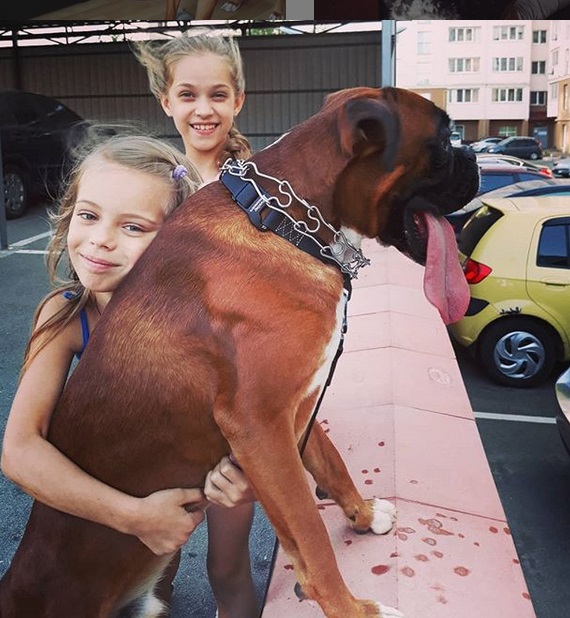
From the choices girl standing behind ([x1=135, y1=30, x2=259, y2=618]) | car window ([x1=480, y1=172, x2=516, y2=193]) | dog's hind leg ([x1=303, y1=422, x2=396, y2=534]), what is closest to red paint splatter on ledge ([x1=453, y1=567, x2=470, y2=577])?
dog's hind leg ([x1=303, y1=422, x2=396, y2=534])

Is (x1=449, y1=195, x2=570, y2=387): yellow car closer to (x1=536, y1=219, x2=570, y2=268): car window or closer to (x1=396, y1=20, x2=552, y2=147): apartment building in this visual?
(x1=536, y1=219, x2=570, y2=268): car window

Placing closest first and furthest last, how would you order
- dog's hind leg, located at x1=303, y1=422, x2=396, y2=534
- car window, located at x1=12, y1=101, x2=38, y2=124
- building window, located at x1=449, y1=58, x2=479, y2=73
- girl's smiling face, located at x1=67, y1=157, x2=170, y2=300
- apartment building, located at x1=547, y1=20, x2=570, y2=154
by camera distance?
girl's smiling face, located at x1=67, y1=157, x2=170, y2=300 → dog's hind leg, located at x1=303, y1=422, x2=396, y2=534 → car window, located at x1=12, y1=101, x2=38, y2=124 → apartment building, located at x1=547, y1=20, x2=570, y2=154 → building window, located at x1=449, y1=58, x2=479, y2=73

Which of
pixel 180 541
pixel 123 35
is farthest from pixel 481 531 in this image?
pixel 123 35

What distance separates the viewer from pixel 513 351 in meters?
5.49

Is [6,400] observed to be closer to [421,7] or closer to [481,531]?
[481,531]

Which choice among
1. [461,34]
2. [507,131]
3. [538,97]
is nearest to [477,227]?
[461,34]

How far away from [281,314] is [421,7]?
4.38m

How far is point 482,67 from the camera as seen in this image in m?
6.96

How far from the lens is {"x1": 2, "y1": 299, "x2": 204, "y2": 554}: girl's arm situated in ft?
3.86

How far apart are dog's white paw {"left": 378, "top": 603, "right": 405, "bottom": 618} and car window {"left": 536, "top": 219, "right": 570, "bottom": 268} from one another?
14.6 ft

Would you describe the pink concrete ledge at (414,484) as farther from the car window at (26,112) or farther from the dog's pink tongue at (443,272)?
the car window at (26,112)

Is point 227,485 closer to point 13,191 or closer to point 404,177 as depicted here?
point 404,177

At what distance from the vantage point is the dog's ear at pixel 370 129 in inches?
44.4

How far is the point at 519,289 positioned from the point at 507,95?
523cm
